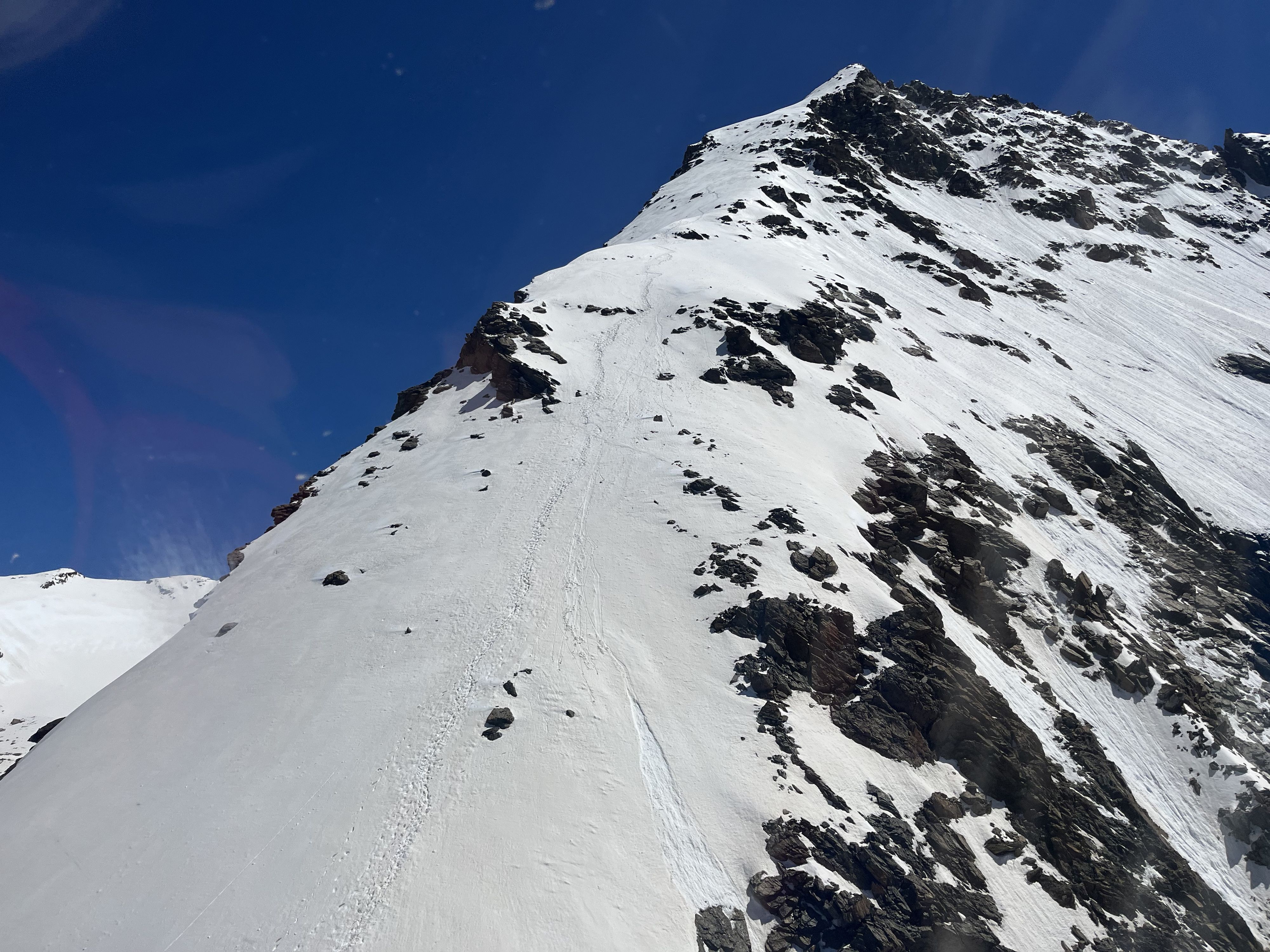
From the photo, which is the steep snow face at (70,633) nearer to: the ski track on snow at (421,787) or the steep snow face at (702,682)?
the steep snow face at (702,682)

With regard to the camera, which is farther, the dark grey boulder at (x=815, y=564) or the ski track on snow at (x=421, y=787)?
the dark grey boulder at (x=815, y=564)

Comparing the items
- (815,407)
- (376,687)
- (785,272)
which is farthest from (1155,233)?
(376,687)

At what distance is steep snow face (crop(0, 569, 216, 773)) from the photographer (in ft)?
97.9

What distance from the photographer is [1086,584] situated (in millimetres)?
24047

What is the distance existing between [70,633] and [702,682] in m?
35.8

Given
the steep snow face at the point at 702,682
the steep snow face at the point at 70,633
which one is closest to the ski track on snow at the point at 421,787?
the steep snow face at the point at 702,682

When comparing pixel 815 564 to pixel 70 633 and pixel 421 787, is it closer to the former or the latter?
pixel 421 787

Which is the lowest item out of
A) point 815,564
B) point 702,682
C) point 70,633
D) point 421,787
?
point 702,682

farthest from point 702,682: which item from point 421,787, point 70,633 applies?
point 70,633

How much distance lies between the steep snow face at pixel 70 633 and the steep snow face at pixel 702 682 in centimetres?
1417

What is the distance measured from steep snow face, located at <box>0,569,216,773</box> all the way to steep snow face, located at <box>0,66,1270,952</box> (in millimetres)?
14169

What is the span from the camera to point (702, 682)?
15312 millimetres

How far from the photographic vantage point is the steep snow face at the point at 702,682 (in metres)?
11.5

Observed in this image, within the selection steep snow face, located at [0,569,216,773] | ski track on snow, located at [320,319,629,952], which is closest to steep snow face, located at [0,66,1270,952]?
ski track on snow, located at [320,319,629,952]
